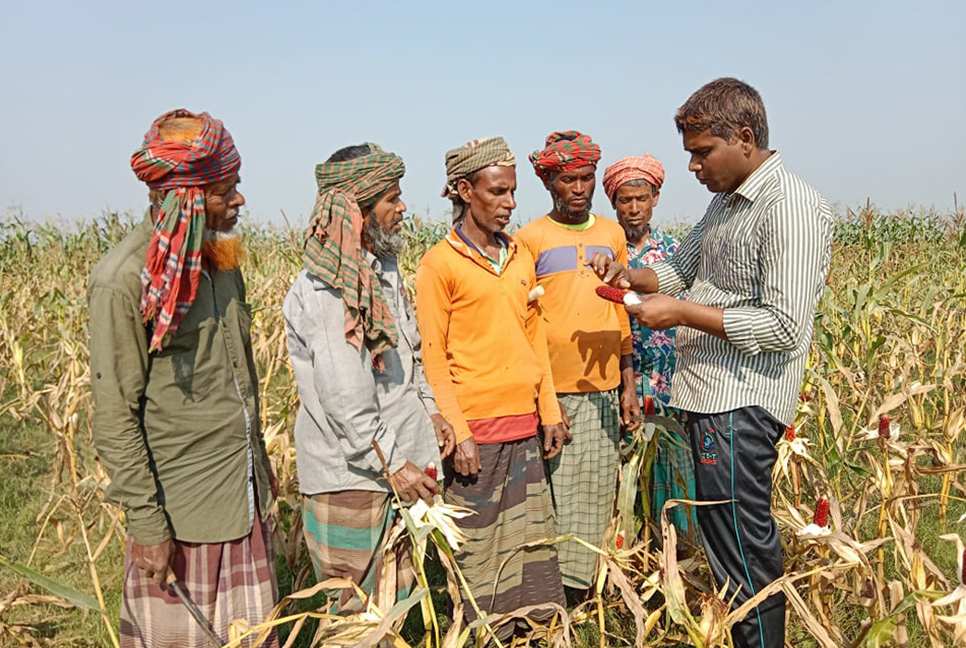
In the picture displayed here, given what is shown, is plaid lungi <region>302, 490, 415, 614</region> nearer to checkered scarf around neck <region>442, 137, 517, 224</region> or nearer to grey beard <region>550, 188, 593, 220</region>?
checkered scarf around neck <region>442, 137, 517, 224</region>

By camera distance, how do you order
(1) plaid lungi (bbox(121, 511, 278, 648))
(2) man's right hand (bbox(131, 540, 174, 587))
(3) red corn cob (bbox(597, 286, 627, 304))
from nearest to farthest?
(2) man's right hand (bbox(131, 540, 174, 587)), (1) plaid lungi (bbox(121, 511, 278, 648)), (3) red corn cob (bbox(597, 286, 627, 304))

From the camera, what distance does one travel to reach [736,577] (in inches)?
88.2

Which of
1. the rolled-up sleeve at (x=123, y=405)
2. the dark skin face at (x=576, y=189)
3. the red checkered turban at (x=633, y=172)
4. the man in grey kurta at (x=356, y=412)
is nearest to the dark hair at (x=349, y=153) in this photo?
the man in grey kurta at (x=356, y=412)

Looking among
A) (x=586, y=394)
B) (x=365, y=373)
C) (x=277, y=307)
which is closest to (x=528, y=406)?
(x=586, y=394)

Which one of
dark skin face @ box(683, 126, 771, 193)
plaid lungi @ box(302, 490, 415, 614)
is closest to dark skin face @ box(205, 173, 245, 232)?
plaid lungi @ box(302, 490, 415, 614)

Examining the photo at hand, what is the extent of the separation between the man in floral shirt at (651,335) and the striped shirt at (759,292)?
865 millimetres

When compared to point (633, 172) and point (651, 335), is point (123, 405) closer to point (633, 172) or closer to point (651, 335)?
point (651, 335)

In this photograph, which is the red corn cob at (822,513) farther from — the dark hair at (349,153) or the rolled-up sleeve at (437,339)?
the dark hair at (349,153)

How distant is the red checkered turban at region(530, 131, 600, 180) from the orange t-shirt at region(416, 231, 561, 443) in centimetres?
60

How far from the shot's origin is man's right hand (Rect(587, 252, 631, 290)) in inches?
103

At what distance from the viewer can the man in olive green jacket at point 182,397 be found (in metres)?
1.83

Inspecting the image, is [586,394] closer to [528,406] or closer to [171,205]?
[528,406]

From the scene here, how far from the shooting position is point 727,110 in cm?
206

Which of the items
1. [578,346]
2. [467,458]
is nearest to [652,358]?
[578,346]
